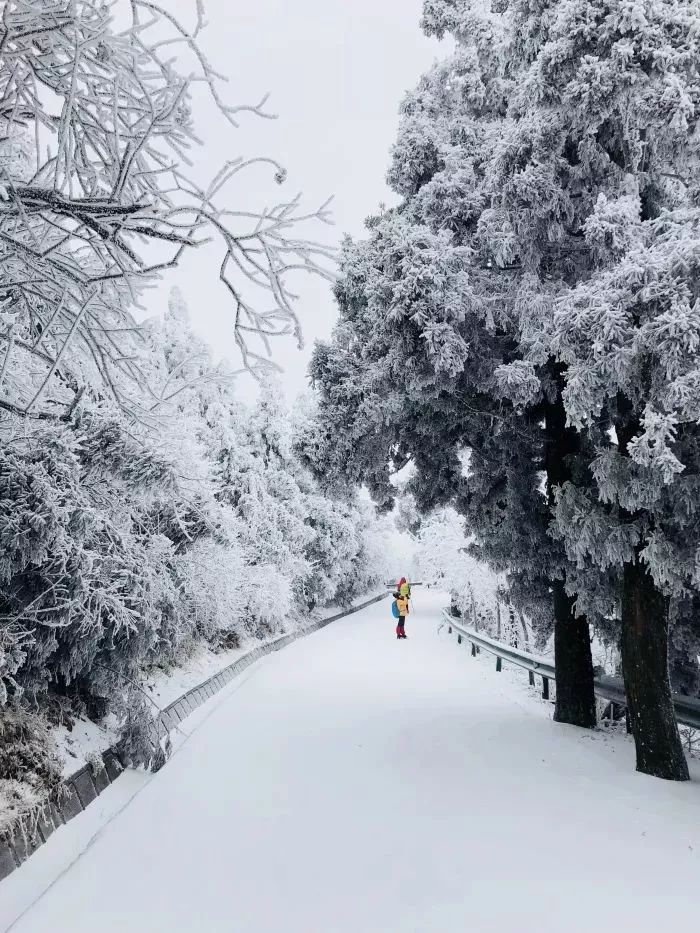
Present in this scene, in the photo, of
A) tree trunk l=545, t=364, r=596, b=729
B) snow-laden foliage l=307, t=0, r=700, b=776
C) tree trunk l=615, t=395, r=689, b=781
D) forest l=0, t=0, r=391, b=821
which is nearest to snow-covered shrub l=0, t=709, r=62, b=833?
forest l=0, t=0, r=391, b=821

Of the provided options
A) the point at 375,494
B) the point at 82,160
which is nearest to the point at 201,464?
the point at 375,494

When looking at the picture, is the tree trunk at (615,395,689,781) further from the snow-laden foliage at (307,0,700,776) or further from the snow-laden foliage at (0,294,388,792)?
the snow-laden foliage at (0,294,388,792)

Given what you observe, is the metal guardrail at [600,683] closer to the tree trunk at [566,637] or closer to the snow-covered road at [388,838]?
the tree trunk at [566,637]

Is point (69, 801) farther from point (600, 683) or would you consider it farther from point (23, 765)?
point (600, 683)

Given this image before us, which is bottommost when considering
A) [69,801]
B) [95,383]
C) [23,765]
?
[69,801]

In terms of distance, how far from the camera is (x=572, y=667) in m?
9.01

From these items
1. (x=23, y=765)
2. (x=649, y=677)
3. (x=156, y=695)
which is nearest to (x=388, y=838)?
(x=23, y=765)

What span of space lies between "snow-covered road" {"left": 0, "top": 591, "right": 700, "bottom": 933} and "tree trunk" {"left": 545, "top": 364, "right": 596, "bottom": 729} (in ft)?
1.51

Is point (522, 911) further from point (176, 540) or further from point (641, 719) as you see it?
point (176, 540)

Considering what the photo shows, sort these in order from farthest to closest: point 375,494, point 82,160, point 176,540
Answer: point 375,494 < point 176,540 < point 82,160

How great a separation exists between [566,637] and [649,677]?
244 centimetres

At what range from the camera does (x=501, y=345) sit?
885 centimetres

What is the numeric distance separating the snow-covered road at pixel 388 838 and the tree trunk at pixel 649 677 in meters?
0.36

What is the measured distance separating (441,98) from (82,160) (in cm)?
802
